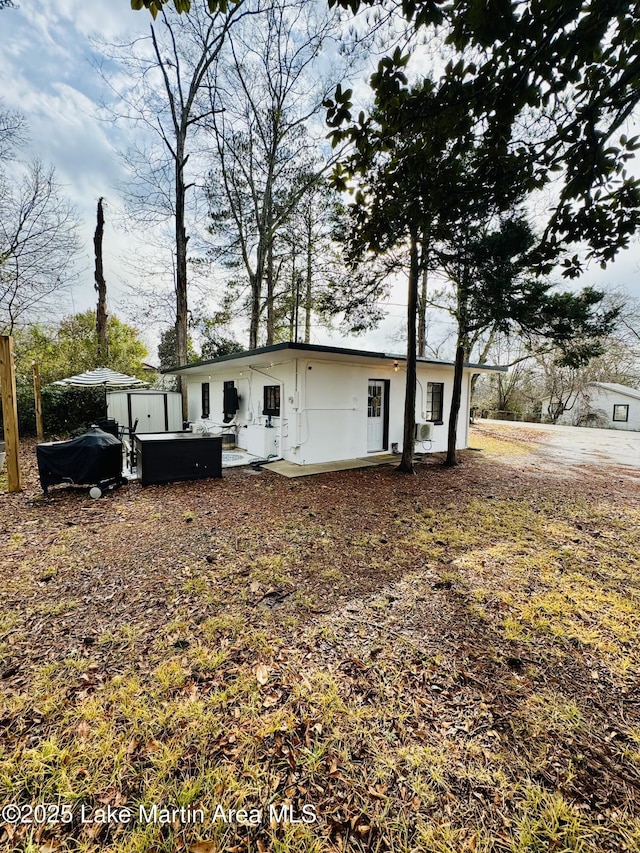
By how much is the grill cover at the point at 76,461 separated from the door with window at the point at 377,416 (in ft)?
20.4

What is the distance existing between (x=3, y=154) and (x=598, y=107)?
51.2 ft

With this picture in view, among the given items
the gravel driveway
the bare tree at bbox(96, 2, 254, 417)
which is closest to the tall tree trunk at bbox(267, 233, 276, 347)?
the bare tree at bbox(96, 2, 254, 417)

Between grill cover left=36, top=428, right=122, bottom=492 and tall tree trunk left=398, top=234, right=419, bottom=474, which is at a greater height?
tall tree trunk left=398, top=234, right=419, bottom=474

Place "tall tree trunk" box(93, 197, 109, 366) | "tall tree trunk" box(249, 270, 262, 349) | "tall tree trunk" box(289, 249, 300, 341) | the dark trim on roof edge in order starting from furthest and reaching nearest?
1. "tall tree trunk" box(289, 249, 300, 341)
2. "tall tree trunk" box(93, 197, 109, 366)
3. "tall tree trunk" box(249, 270, 262, 349)
4. the dark trim on roof edge

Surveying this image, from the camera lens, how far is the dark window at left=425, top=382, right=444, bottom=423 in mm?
10883

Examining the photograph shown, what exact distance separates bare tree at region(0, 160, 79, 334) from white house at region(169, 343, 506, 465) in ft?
23.5

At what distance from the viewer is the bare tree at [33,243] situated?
39.4 feet

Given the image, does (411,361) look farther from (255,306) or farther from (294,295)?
(294,295)

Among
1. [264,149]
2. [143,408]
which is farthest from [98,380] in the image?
[264,149]

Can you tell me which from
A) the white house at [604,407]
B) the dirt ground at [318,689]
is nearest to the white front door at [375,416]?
the dirt ground at [318,689]

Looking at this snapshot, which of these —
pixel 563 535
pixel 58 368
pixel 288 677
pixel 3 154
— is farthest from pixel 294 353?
pixel 3 154

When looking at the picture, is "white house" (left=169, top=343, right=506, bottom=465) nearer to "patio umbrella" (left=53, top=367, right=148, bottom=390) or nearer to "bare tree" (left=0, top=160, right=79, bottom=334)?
"patio umbrella" (left=53, top=367, right=148, bottom=390)

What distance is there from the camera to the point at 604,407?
25328 mm

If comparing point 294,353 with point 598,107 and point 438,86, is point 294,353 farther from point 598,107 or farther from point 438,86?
point 598,107
